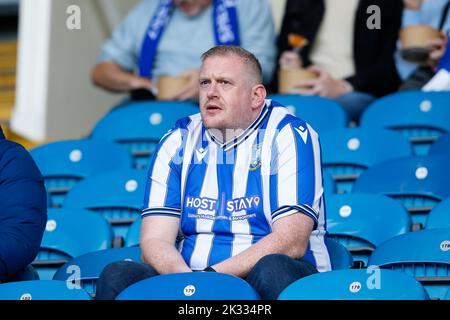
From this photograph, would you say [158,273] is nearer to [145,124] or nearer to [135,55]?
[145,124]

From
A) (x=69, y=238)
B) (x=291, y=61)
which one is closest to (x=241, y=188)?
(x=69, y=238)

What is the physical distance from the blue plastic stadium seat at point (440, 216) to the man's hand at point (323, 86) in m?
1.54

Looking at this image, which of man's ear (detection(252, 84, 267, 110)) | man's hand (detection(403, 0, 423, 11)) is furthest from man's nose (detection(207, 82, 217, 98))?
man's hand (detection(403, 0, 423, 11))

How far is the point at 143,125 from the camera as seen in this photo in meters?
4.81

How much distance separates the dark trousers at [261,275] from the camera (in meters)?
2.91

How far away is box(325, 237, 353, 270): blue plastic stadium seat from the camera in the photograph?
3248 mm

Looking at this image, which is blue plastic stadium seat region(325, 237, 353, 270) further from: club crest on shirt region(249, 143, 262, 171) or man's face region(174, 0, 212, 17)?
man's face region(174, 0, 212, 17)

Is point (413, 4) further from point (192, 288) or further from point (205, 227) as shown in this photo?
point (192, 288)

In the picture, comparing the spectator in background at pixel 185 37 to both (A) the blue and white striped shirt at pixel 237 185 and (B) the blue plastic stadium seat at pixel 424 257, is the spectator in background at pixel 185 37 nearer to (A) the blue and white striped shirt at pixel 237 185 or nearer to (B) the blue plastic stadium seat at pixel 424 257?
(A) the blue and white striped shirt at pixel 237 185

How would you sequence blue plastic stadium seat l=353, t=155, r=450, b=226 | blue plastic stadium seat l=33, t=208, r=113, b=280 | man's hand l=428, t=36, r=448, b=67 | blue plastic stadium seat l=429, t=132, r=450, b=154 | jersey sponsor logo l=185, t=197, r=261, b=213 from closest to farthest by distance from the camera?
jersey sponsor logo l=185, t=197, r=261, b=213, blue plastic stadium seat l=33, t=208, r=113, b=280, blue plastic stadium seat l=353, t=155, r=450, b=226, blue plastic stadium seat l=429, t=132, r=450, b=154, man's hand l=428, t=36, r=448, b=67

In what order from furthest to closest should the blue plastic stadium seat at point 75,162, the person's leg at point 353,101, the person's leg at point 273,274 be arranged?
the person's leg at point 353,101
the blue plastic stadium seat at point 75,162
the person's leg at point 273,274

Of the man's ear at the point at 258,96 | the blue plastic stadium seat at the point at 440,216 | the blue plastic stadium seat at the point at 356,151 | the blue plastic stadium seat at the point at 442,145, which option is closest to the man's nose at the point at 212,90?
the man's ear at the point at 258,96

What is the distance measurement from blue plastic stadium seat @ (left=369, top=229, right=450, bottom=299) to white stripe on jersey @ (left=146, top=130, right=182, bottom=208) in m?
0.61

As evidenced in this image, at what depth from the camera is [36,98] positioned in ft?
19.6
